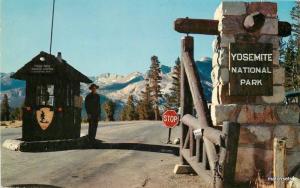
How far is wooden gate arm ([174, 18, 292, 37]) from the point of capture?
291 inches

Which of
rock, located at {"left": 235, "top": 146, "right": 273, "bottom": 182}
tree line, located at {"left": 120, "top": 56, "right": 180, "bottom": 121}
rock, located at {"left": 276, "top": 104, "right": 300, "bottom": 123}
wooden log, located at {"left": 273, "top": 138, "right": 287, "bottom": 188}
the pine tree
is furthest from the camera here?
the pine tree

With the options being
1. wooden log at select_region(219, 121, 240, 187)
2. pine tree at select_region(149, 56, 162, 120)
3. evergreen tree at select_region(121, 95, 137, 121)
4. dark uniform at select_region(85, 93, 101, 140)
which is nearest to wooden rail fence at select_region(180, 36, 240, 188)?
wooden log at select_region(219, 121, 240, 187)

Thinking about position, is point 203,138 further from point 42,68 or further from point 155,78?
point 155,78

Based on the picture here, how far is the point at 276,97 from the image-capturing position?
23.2 ft

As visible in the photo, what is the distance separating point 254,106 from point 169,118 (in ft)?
34.4

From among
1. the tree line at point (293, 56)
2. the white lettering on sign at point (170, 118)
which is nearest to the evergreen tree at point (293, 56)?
the tree line at point (293, 56)

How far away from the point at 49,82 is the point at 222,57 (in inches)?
367

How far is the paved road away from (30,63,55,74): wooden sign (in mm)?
2982

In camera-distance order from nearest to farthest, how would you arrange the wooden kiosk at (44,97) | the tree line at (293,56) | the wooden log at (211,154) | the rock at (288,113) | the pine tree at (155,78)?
1. the wooden log at (211,154)
2. the rock at (288,113)
3. the wooden kiosk at (44,97)
4. the tree line at (293,56)
5. the pine tree at (155,78)

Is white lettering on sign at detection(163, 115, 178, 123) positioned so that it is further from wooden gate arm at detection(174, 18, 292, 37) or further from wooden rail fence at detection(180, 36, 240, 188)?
wooden gate arm at detection(174, 18, 292, 37)

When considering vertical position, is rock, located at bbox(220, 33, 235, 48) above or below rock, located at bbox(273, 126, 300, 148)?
above

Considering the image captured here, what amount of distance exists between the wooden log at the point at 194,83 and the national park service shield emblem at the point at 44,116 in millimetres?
7452

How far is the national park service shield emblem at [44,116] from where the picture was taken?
1504 centimetres

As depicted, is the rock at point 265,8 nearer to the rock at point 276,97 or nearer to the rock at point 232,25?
the rock at point 232,25
